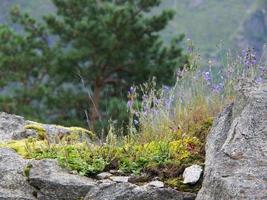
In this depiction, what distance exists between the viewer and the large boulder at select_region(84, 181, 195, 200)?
12.6 feet

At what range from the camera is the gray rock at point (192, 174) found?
3979 mm

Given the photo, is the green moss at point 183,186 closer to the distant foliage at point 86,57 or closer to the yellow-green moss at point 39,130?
the yellow-green moss at point 39,130

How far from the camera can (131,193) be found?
384 cm

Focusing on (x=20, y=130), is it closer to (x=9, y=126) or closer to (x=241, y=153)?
(x=9, y=126)

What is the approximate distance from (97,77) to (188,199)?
14653 millimetres

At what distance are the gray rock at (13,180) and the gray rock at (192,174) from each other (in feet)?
3.66

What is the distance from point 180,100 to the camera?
197 inches

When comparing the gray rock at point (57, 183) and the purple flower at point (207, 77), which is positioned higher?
the purple flower at point (207, 77)

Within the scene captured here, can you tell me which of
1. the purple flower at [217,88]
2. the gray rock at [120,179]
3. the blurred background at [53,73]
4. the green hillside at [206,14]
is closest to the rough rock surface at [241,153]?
the gray rock at [120,179]

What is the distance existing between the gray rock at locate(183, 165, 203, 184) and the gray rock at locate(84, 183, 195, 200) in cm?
13

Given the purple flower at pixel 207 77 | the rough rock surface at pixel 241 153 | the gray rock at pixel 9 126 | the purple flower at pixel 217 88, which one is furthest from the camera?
the gray rock at pixel 9 126

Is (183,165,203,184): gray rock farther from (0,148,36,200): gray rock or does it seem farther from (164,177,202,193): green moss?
(0,148,36,200): gray rock

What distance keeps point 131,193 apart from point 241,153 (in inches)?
32.2

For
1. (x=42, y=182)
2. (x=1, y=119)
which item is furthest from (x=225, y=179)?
(x=1, y=119)
